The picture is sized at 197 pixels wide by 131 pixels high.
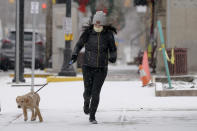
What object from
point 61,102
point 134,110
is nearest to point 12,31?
point 61,102

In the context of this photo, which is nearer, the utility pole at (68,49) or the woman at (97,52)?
the woman at (97,52)

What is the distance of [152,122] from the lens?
10180mm

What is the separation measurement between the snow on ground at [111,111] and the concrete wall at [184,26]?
5.37 metres

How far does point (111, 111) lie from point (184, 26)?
32.8ft

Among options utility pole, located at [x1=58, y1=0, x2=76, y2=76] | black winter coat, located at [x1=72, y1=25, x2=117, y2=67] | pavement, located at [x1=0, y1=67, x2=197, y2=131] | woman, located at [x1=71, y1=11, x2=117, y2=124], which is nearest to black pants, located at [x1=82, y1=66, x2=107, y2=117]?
woman, located at [x1=71, y1=11, x2=117, y2=124]

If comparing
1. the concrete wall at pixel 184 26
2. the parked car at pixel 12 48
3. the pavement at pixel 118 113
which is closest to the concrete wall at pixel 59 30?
the parked car at pixel 12 48

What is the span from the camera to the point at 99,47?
33.6 feet

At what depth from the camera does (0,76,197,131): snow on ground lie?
9.79 m

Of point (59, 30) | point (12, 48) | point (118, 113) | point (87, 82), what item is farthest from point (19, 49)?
point (87, 82)

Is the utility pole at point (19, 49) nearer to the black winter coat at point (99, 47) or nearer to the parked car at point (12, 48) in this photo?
the parked car at point (12, 48)

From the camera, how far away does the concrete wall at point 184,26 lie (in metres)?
21.1

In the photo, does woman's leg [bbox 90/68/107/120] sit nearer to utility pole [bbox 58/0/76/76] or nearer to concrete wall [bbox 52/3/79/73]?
utility pole [bbox 58/0/76/76]

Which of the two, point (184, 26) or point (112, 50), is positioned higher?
point (184, 26)

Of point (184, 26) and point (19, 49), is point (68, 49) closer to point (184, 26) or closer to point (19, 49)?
point (19, 49)
